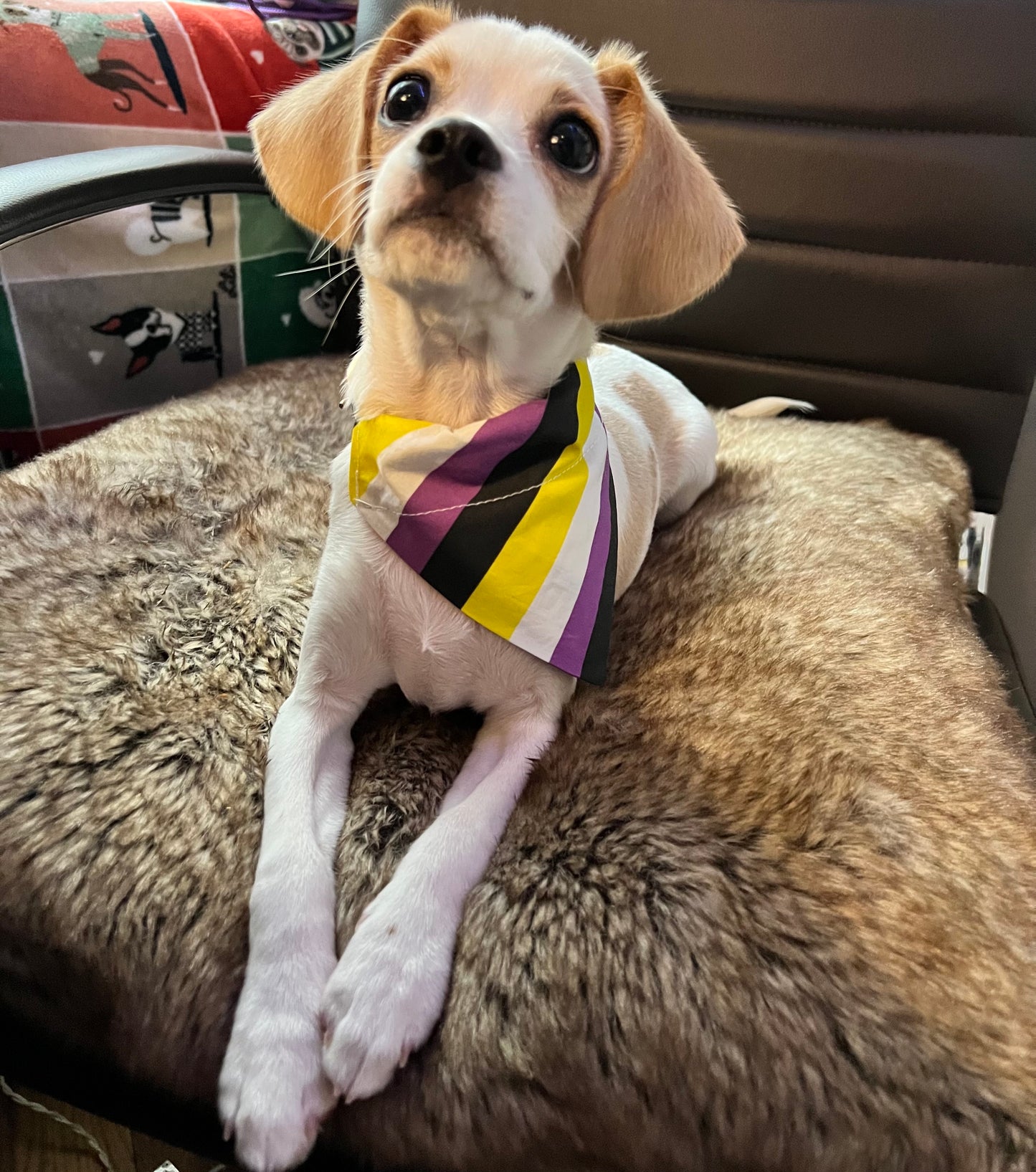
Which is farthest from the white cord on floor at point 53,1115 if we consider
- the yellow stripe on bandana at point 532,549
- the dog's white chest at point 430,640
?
the yellow stripe on bandana at point 532,549

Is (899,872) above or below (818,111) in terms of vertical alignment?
below

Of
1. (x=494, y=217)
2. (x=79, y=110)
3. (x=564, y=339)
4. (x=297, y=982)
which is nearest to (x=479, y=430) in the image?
(x=564, y=339)

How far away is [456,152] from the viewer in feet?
2.61

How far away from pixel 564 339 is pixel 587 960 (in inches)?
29.7

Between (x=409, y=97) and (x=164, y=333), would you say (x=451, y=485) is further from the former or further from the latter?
(x=164, y=333)

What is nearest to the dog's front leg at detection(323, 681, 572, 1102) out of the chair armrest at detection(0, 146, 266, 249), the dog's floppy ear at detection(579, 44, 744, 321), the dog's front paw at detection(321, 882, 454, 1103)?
the dog's front paw at detection(321, 882, 454, 1103)

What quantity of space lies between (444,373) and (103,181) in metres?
0.74

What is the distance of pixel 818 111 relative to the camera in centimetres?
182

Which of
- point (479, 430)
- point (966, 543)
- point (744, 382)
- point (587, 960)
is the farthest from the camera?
point (744, 382)

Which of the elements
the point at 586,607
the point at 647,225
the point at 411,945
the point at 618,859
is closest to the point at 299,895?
the point at 411,945

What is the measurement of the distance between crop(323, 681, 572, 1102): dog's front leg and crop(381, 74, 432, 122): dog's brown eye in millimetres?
795

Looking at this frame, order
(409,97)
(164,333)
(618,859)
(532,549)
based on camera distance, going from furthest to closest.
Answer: (164,333) < (532,549) < (409,97) < (618,859)

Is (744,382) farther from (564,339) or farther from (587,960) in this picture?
(587,960)

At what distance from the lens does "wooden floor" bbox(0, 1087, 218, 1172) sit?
1166mm
